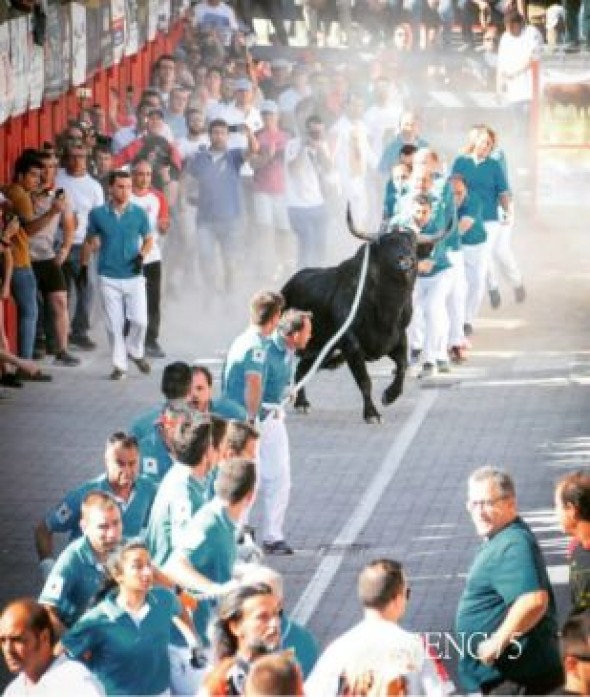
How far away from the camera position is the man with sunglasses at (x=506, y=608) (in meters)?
12.7

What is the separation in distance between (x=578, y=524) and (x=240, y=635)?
1872 millimetres

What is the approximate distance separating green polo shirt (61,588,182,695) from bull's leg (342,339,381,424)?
9603 mm

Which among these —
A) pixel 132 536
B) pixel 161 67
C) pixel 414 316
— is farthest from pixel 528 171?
pixel 132 536

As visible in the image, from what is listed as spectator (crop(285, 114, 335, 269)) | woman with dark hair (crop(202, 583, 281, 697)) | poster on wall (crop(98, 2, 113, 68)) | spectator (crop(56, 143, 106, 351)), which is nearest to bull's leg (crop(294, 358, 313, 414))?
spectator (crop(56, 143, 106, 351))

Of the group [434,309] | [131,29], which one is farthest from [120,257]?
[131,29]

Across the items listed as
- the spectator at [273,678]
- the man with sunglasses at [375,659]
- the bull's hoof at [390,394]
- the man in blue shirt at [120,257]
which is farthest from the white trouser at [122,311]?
the spectator at [273,678]

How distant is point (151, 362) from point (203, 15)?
36.3 feet

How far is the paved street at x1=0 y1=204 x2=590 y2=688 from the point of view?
17516mm

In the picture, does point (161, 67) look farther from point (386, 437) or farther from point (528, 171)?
point (386, 437)

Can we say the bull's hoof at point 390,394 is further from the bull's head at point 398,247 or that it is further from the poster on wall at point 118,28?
the poster on wall at point 118,28

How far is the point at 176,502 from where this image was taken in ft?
46.6

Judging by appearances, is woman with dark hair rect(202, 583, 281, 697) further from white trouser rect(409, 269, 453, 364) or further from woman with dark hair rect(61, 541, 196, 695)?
white trouser rect(409, 269, 453, 364)

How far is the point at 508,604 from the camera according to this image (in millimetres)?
12766

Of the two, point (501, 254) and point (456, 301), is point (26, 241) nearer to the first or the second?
point (456, 301)
